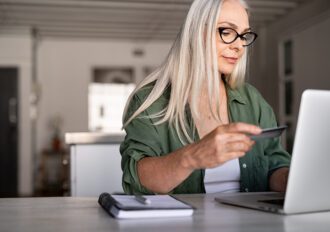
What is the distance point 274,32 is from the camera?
7.78 meters

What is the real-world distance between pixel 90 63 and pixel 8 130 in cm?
206

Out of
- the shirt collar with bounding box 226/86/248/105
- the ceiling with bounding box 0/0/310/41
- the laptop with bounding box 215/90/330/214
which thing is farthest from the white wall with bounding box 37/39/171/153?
the laptop with bounding box 215/90/330/214

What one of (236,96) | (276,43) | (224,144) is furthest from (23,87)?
(224,144)

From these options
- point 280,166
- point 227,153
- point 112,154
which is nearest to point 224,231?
point 227,153

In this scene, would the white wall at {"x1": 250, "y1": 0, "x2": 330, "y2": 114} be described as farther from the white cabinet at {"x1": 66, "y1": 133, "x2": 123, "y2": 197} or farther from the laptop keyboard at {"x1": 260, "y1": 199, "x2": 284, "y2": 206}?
Answer: the laptop keyboard at {"x1": 260, "y1": 199, "x2": 284, "y2": 206}

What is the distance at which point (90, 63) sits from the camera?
30.1 feet

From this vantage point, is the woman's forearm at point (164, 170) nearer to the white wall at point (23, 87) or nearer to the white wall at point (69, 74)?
the white wall at point (23, 87)

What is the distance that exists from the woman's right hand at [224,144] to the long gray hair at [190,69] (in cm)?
40

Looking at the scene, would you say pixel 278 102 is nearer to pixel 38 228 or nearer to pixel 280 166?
pixel 280 166

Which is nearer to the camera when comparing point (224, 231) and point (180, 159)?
point (224, 231)

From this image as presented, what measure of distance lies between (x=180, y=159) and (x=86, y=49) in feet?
27.3

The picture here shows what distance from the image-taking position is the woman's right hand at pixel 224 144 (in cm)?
98

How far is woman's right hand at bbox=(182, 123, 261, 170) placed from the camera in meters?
0.98

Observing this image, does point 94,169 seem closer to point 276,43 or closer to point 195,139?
point 195,139
